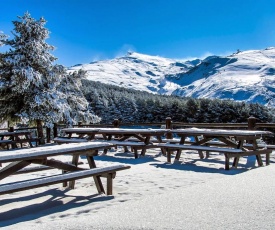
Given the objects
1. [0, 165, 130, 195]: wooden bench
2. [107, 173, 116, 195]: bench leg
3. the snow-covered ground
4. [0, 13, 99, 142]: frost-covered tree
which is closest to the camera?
the snow-covered ground

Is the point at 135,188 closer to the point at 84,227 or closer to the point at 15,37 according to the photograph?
the point at 84,227

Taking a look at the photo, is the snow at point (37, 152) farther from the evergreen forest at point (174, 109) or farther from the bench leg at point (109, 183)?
the evergreen forest at point (174, 109)

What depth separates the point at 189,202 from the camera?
3939 millimetres

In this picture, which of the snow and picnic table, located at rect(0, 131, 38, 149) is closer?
the snow

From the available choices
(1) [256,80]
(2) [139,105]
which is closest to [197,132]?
Result: (2) [139,105]

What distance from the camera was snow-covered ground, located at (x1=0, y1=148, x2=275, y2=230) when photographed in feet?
10.7

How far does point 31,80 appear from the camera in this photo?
14.7m

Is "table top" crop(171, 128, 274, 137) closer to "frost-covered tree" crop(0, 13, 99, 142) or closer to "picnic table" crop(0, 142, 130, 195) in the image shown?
"picnic table" crop(0, 142, 130, 195)

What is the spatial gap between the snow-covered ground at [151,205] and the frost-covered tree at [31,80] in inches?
402

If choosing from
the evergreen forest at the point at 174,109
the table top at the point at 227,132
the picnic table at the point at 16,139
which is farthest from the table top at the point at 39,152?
the evergreen forest at the point at 174,109

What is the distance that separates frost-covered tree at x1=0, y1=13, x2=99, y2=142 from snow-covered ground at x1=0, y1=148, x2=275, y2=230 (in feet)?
33.5

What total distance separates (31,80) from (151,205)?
12366mm

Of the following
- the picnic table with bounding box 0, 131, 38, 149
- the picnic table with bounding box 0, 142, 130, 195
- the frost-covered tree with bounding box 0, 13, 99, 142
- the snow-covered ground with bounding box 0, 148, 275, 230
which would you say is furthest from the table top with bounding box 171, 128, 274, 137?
the frost-covered tree with bounding box 0, 13, 99, 142

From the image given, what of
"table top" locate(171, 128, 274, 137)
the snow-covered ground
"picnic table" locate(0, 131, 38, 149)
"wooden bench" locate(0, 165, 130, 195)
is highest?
"table top" locate(171, 128, 274, 137)
